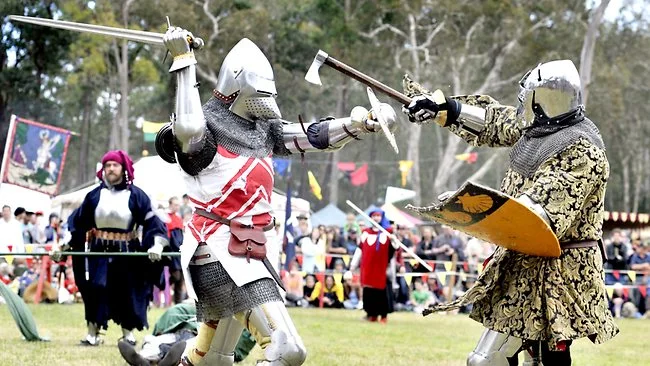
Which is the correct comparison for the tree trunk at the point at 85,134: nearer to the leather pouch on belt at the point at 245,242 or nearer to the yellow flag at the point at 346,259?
the yellow flag at the point at 346,259

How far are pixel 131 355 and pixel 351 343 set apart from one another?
374 centimetres

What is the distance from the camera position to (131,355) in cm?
780

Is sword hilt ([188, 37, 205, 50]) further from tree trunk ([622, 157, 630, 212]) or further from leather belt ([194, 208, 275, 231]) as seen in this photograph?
tree trunk ([622, 157, 630, 212])

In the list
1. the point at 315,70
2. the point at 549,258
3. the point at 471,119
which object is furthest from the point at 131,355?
the point at 549,258

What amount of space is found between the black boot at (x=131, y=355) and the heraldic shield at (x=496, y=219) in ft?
10.7

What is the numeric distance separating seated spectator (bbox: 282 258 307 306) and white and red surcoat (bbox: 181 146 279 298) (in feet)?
38.1

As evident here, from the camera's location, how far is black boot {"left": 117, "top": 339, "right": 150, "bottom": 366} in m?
7.79

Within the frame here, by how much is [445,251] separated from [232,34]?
53.7 feet

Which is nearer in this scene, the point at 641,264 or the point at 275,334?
the point at 275,334

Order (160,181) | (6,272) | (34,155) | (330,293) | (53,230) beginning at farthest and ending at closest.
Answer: (160,181) < (34,155) < (330,293) < (53,230) < (6,272)

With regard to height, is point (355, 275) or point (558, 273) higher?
point (558, 273)

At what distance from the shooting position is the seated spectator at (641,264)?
58.5 feet

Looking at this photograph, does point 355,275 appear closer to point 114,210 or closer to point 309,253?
point 309,253

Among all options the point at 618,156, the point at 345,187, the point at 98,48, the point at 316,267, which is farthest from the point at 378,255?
the point at 345,187
